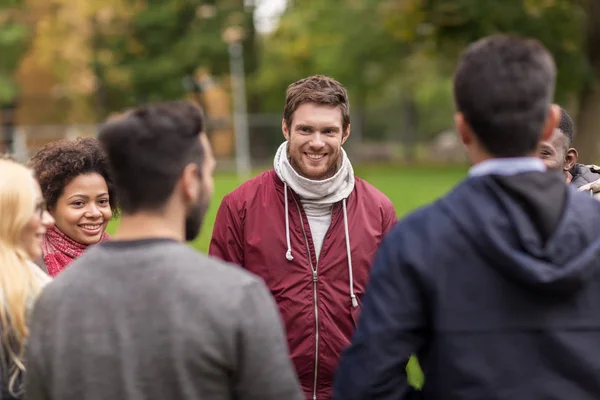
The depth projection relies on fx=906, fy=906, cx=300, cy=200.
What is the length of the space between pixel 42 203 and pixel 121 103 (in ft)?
141

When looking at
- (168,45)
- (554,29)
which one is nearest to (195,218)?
(554,29)

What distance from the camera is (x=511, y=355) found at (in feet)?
8.14

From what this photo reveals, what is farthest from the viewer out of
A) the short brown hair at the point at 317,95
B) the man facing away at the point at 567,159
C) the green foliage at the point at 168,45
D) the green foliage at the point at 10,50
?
the green foliage at the point at 10,50

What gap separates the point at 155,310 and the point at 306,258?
1.72 meters

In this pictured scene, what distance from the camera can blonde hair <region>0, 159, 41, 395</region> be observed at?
2.83 meters

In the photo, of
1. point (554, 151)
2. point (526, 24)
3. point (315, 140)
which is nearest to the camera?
point (315, 140)

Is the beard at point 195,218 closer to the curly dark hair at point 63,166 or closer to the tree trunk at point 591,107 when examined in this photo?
the curly dark hair at point 63,166

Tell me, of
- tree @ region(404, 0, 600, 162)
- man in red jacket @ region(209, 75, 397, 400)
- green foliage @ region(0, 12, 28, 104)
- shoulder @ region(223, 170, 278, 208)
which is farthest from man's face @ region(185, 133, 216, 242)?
green foliage @ region(0, 12, 28, 104)

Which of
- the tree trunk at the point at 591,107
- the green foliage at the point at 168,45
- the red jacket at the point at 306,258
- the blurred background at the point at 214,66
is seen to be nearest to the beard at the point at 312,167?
the red jacket at the point at 306,258

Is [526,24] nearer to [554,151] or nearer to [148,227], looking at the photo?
[554,151]

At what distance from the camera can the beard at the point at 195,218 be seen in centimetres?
262

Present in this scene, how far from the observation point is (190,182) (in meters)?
2.58

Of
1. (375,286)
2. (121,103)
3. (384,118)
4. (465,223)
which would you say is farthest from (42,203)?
(384,118)

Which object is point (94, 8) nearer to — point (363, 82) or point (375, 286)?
point (363, 82)
